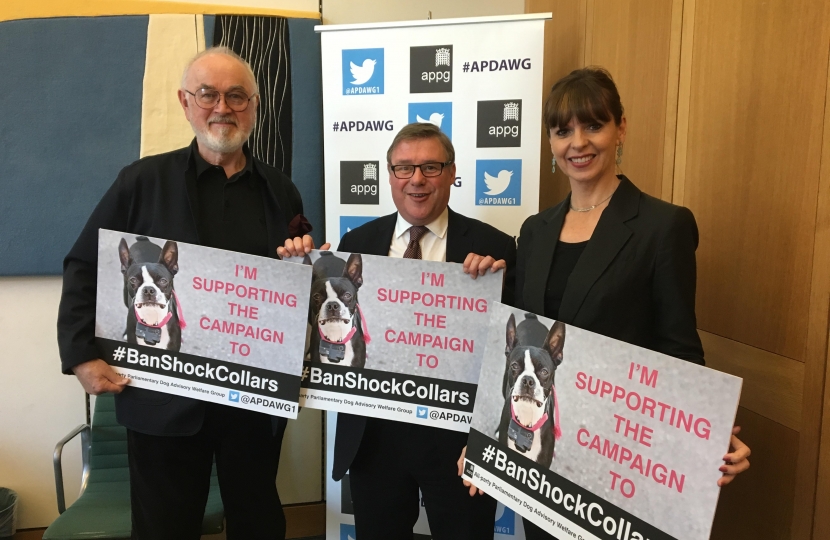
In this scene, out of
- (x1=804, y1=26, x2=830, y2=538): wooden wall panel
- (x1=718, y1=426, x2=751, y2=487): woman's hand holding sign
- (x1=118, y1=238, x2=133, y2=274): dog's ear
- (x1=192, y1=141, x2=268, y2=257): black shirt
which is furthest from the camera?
(x1=192, y1=141, x2=268, y2=257): black shirt

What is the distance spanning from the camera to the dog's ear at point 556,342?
4.19 feet

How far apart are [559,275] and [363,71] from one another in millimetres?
1821

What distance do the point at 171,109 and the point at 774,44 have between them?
2.80 m

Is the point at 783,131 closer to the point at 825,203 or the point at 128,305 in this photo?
the point at 825,203

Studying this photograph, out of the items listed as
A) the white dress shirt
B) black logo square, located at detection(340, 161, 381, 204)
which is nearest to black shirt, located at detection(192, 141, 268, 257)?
the white dress shirt

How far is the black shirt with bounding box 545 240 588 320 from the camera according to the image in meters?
1.39

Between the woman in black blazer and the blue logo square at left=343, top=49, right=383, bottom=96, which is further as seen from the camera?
the blue logo square at left=343, top=49, right=383, bottom=96

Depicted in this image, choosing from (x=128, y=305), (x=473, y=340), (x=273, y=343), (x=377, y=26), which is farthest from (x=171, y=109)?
(x=473, y=340)

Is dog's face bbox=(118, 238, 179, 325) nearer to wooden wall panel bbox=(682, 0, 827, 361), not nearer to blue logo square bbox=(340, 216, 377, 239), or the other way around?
blue logo square bbox=(340, 216, 377, 239)

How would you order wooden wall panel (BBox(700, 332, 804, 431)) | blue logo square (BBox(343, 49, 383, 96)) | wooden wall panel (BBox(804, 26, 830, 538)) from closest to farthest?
wooden wall panel (BBox(804, 26, 830, 538)), wooden wall panel (BBox(700, 332, 804, 431)), blue logo square (BBox(343, 49, 383, 96))

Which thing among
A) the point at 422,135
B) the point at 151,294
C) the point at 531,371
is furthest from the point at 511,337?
the point at 151,294

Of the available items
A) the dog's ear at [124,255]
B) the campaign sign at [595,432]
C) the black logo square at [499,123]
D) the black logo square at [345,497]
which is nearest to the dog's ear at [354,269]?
the campaign sign at [595,432]

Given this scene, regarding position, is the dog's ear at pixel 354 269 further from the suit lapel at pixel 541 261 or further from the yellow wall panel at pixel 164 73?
the yellow wall panel at pixel 164 73

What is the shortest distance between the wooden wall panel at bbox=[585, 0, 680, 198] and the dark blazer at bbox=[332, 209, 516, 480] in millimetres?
849
